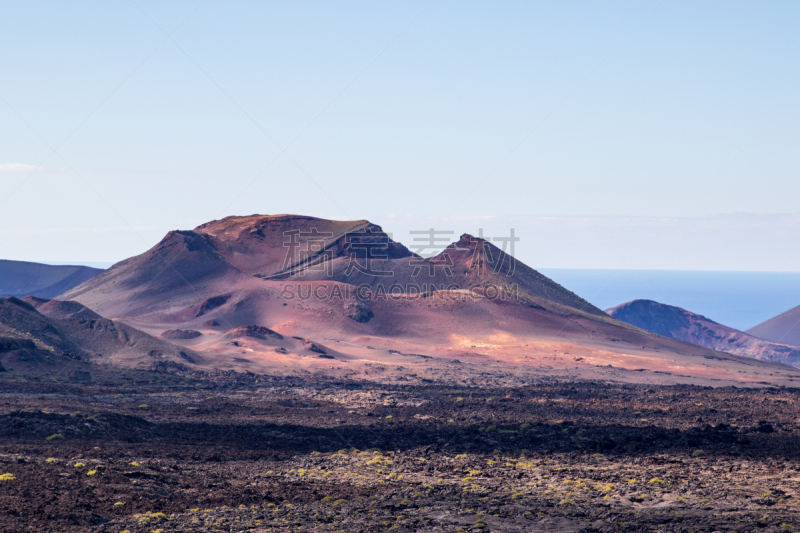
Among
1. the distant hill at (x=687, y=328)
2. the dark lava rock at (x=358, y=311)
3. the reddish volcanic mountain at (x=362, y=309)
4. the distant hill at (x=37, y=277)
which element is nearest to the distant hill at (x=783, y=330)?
the distant hill at (x=687, y=328)

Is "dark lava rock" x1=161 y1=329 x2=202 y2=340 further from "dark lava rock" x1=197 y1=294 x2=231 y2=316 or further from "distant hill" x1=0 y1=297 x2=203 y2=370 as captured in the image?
"dark lava rock" x1=197 y1=294 x2=231 y2=316

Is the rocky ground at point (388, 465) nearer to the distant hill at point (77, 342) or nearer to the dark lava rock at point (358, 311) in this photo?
the distant hill at point (77, 342)

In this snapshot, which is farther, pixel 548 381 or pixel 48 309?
pixel 48 309

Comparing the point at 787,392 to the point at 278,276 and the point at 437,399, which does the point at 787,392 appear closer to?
the point at 437,399

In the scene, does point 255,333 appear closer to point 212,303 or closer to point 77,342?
point 77,342

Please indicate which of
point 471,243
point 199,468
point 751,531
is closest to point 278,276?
point 471,243

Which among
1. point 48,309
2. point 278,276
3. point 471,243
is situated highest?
point 471,243

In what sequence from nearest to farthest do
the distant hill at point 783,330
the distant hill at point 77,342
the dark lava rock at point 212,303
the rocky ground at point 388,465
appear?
the rocky ground at point 388,465, the distant hill at point 77,342, the dark lava rock at point 212,303, the distant hill at point 783,330
